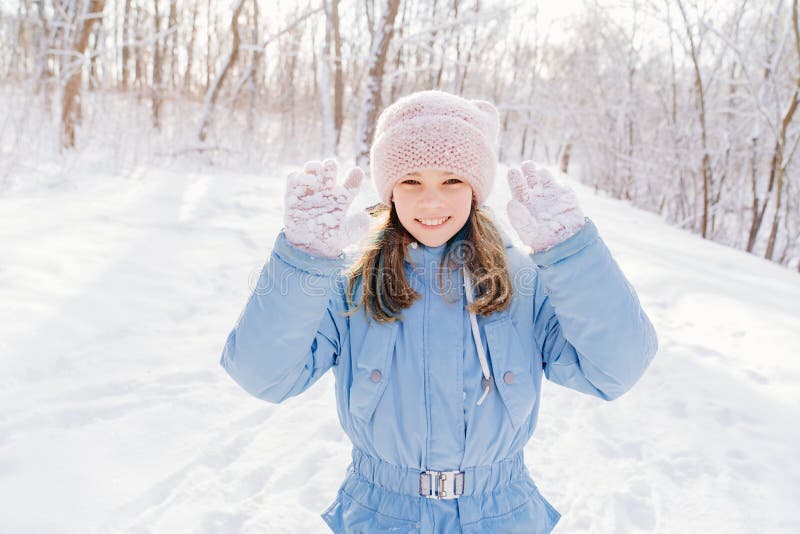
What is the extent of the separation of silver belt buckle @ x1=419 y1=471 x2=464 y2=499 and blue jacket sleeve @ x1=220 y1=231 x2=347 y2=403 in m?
0.34

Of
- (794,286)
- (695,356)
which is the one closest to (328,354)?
(695,356)

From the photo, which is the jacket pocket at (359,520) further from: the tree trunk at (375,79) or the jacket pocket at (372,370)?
the tree trunk at (375,79)

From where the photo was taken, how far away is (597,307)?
1.09 metres

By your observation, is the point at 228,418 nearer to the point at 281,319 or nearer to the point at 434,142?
the point at 281,319

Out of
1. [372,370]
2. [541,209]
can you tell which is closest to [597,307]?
[541,209]

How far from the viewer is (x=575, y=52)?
19.7m

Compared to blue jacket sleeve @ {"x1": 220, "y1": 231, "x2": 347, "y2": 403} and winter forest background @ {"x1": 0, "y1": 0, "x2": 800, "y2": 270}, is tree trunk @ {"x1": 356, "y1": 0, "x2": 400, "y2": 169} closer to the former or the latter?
winter forest background @ {"x1": 0, "y1": 0, "x2": 800, "y2": 270}

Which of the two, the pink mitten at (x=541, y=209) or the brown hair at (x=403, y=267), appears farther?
the brown hair at (x=403, y=267)

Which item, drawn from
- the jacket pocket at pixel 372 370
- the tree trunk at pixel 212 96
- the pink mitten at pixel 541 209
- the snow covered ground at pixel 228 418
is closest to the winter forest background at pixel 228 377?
the snow covered ground at pixel 228 418

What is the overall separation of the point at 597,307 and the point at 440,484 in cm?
48

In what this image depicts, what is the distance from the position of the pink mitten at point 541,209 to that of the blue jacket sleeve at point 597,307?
21 millimetres

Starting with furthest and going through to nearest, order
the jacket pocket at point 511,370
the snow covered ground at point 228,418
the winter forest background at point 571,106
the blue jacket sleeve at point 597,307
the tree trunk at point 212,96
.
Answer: the tree trunk at point 212,96
the winter forest background at point 571,106
the snow covered ground at point 228,418
the jacket pocket at point 511,370
the blue jacket sleeve at point 597,307

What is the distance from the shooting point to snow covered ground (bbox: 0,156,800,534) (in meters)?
2.05

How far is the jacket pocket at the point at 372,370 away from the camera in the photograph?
1.19 m
